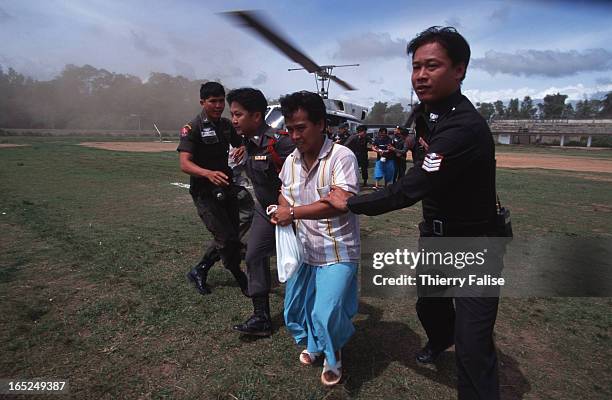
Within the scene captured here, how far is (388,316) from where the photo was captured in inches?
143

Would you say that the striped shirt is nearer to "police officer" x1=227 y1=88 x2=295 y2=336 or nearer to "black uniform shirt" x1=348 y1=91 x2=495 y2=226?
"black uniform shirt" x1=348 y1=91 x2=495 y2=226

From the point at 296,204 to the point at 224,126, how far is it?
170 centimetres

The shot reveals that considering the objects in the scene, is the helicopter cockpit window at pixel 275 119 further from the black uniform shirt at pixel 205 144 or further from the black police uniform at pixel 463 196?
the black police uniform at pixel 463 196

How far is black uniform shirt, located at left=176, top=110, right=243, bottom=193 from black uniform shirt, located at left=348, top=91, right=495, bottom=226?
2.07 meters

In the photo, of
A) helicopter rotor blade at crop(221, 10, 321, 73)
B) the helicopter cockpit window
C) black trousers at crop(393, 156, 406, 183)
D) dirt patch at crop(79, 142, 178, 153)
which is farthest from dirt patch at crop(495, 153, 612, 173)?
dirt patch at crop(79, 142, 178, 153)

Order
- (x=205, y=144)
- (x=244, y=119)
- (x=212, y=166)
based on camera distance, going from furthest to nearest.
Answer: (x=212, y=166) → (x=205, y=144) → (x=244, y=119)

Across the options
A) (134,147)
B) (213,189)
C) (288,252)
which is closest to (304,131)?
(288,252)

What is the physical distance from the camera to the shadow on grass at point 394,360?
2.66m

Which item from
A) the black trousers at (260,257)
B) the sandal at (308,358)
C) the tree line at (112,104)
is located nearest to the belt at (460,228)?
the sandal at (308,358)

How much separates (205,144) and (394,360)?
2548 mm

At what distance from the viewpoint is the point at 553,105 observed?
95.4 m

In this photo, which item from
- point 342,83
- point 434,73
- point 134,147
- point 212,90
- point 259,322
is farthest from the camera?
point 134,147

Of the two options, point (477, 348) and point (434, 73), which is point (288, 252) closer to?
point (477, 348)

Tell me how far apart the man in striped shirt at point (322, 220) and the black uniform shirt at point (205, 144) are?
138cm
